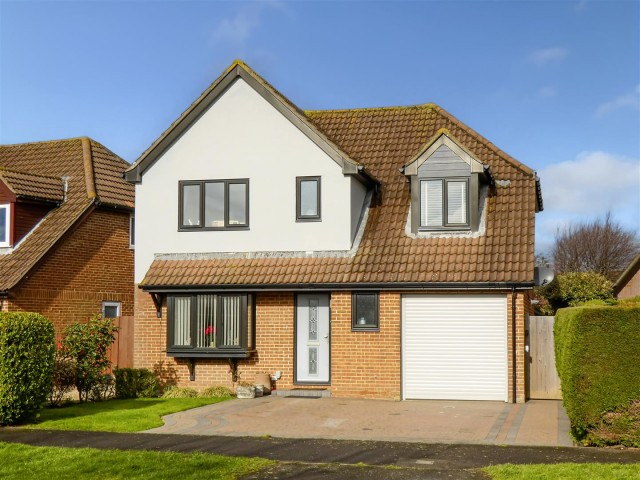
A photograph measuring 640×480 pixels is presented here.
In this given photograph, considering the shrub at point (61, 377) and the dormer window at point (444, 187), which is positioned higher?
the dormer window at point (444, 187)

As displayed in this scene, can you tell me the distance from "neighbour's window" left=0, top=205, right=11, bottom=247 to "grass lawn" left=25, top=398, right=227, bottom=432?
24.2 feet

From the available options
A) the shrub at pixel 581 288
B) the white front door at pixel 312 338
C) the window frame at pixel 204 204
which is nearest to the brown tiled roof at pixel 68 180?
the window frame at pixel 204 204

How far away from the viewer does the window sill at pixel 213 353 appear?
70.0ft

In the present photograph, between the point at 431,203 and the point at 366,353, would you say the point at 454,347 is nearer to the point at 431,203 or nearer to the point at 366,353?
the point at 366,353

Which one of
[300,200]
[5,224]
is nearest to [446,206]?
[300,200]

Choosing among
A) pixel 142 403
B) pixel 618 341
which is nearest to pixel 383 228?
pixel 142 403

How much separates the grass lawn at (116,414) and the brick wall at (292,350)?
149 cm

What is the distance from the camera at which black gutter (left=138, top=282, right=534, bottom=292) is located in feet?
64.6

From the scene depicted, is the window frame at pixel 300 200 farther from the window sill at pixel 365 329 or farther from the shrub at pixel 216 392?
the shrub at pixel 216 392

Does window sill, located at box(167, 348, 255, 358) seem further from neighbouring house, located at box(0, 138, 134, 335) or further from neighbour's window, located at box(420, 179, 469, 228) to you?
neighbour's window, located at box(420, 179, 469, 228)

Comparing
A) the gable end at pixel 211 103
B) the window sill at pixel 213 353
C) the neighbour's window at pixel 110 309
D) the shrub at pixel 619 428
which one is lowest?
the shrub at pixel 619 428

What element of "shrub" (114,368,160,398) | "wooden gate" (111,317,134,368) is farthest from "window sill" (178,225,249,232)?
"shrub" (114,368,160,398)

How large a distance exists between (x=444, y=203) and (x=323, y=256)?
10.9 ft

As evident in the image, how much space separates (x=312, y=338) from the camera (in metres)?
21.5
